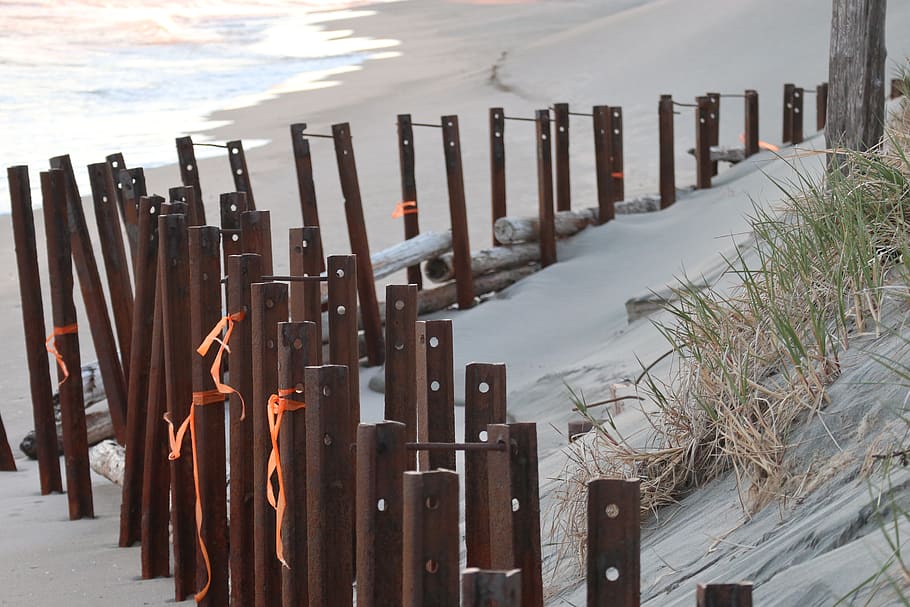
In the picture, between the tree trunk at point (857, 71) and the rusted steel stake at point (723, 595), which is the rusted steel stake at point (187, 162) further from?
the rusted steel stake at point (723, 595)

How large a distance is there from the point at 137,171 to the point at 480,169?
300 inches

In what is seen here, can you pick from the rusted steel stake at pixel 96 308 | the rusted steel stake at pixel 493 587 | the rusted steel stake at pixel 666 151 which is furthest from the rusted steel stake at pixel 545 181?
the rusted steel stake at pixel 493 587

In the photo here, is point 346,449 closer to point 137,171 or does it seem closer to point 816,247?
point 816,247

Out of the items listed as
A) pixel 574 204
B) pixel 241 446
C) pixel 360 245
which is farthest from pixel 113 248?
pixel 574 204

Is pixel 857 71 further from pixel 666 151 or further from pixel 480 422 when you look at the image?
pixel 666 151

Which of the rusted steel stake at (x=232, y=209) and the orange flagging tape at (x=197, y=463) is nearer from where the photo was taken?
the orange flagging tape at (x=197, y=463)

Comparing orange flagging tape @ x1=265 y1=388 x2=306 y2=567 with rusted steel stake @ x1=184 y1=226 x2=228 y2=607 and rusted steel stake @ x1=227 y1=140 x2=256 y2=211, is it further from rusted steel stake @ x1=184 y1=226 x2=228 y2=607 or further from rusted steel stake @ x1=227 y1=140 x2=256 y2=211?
rusted steel stake @ x1=227 y1=140 x2=256 y2=211

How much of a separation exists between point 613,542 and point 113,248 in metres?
4.12

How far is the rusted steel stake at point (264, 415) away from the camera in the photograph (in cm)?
306

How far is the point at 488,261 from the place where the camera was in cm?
817

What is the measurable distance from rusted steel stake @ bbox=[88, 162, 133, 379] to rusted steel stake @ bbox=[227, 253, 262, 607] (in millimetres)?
2159

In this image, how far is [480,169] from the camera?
41.8 feet

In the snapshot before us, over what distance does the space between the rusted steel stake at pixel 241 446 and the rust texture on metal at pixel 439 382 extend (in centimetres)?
78

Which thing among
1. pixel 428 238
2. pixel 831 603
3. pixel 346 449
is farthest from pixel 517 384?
pixel 831 603
